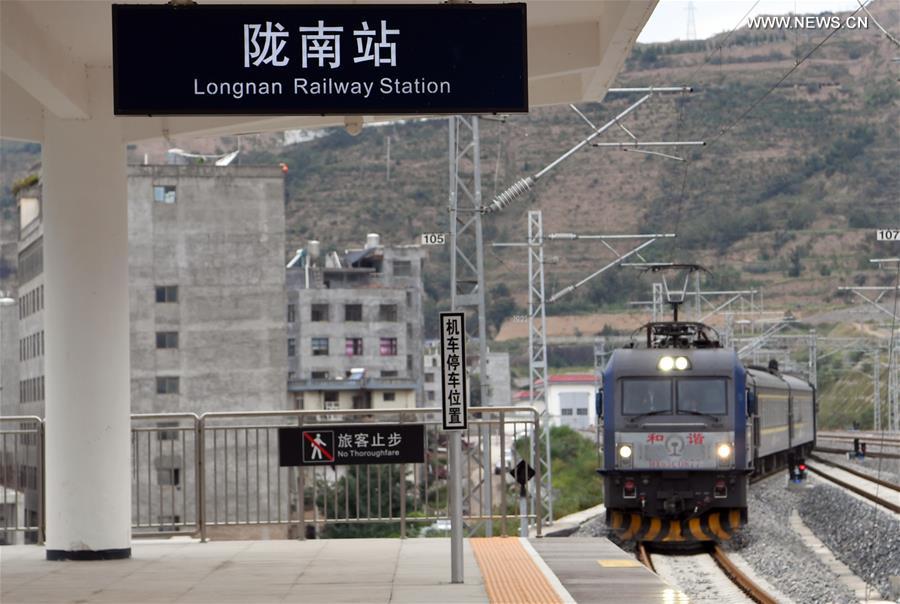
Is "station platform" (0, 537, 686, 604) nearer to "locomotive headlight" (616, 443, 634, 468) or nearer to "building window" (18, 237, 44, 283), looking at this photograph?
"locomotive headlight" (616, 443, 634, 468)

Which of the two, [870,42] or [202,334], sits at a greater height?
[870,42]

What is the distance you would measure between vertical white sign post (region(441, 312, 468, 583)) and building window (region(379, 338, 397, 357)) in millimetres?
60867

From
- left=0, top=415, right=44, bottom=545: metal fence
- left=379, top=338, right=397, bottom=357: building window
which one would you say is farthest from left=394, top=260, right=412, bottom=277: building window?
left=0, top=415, right=44, bottom=545: metal fence

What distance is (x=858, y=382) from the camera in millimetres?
83312

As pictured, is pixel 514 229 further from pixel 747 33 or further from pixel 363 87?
pixel 363 87

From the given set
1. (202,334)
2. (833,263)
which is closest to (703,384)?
(202,334)

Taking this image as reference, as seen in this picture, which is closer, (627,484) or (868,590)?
(868,590)

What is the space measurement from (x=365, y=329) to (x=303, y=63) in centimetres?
6350

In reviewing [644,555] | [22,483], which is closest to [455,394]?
[22,483]

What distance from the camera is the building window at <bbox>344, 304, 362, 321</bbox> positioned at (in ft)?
235

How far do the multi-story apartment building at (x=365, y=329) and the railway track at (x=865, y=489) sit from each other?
30.3 metres

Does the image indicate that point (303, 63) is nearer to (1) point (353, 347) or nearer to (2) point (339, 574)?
(2) point (339, 574)

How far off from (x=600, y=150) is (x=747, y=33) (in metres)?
12.6

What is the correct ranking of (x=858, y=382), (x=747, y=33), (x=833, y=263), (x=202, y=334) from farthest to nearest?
(x=747, y=33)
(x=858, y=382)
(x=833, y=263)
(x=202, y=334)
